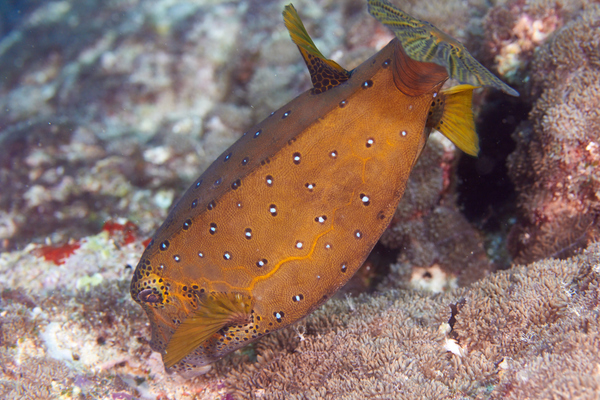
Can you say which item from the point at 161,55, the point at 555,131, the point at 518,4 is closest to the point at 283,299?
the point at 555,131

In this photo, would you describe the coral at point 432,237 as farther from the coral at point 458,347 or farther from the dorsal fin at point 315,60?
the dorsal fin at point 315,60

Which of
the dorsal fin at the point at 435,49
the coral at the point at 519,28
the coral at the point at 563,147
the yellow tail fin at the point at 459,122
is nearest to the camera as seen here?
the dorsal fin at the point at 435,49

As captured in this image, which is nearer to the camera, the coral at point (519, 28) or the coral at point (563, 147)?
the coral at point (563, 147)

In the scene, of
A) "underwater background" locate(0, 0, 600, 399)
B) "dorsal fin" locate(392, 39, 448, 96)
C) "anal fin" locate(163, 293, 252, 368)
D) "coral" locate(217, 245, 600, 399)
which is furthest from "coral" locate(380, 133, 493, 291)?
"anal fin" locate(163, 293, 252, 368)

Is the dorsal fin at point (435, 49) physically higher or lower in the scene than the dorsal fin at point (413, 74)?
higher

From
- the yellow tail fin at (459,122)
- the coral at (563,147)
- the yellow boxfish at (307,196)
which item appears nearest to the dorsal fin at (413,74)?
the yellow boxfish at (307,196)

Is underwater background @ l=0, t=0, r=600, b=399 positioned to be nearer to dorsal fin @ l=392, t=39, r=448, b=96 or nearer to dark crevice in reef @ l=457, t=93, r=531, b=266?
dark crevice in reef @ l=457, t=93, r=531, b=266

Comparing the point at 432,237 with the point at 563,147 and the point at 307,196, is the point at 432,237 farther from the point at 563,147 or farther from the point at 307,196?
the point at 307,196
